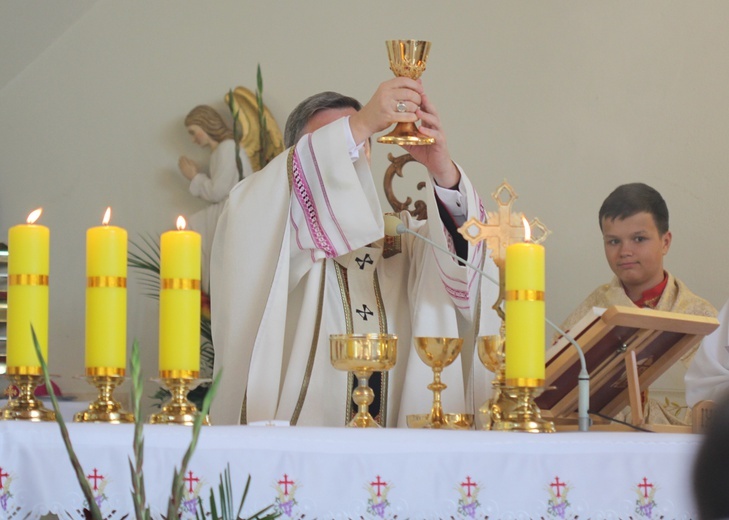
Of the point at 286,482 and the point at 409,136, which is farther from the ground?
the point at 409,136

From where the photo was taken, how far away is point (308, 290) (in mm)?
3383

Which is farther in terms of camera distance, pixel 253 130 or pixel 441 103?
pixel 253 130

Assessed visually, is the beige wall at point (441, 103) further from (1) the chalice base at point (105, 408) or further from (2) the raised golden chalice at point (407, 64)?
(1) the chalice base at point (105, 408)

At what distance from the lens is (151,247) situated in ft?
19.5

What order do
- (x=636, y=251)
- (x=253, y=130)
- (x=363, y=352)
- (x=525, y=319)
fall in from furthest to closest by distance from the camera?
(x=253, y=130)
(x=636, y=251)
(x=363, y=352)
(x=525, y=319)

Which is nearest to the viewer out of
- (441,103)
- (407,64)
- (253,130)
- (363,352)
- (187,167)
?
(363,352)

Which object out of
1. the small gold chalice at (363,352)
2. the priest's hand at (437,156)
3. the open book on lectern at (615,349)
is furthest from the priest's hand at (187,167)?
the small gold chalice at (363,352)

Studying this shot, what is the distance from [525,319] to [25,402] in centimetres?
100

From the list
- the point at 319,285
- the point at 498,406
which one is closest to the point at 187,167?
the point at 319,285

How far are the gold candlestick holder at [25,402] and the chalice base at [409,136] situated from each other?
0.99 meters

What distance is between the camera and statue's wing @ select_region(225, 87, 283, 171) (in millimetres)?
5953

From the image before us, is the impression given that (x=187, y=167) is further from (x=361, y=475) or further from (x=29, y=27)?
(x=361, y=475)

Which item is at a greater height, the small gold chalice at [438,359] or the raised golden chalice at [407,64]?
the raised golden chalice at [407,64]

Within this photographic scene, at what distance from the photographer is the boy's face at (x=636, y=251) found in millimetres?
4383
